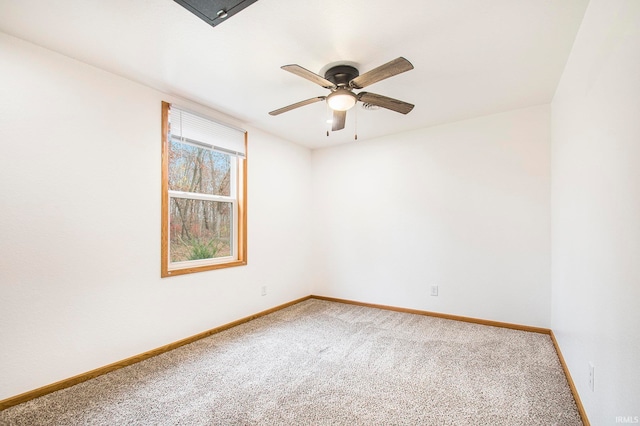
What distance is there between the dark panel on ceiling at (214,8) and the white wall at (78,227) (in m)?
1.23

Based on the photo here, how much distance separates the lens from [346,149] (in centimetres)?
432

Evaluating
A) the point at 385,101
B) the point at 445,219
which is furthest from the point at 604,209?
the point at 445,219

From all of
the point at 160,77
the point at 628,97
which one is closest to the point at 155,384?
the point at 160,77

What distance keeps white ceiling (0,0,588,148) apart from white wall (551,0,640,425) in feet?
1.10

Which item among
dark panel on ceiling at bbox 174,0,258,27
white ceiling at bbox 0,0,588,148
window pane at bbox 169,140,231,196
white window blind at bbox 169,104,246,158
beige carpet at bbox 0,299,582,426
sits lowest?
beige carpet at bbox 0,299,582,426

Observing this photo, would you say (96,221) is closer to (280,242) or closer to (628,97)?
(280,242)

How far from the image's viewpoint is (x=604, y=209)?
1.36 m

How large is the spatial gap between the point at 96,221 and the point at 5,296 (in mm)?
675

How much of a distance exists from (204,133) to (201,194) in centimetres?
65

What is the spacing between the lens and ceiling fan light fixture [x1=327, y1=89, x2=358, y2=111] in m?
2.17

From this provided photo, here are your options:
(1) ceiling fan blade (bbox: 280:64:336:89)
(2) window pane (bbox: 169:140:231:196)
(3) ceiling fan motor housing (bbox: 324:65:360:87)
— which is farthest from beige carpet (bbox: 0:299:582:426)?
(3) ceiling fan motor housing (bbox: 324:65:360:87)

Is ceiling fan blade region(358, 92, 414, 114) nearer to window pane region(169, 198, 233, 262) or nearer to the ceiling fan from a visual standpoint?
the ceiling fan

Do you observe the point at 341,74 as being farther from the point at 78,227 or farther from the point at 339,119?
the point at 78,227

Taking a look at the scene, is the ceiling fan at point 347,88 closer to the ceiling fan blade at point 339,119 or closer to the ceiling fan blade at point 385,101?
the ceiling fan blade at point 385,101
